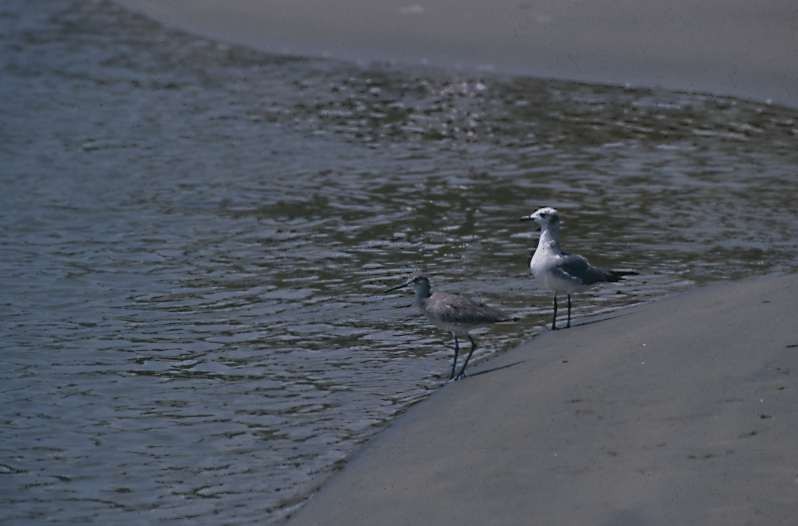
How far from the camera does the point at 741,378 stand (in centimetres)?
742

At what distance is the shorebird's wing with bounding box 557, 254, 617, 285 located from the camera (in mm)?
9953

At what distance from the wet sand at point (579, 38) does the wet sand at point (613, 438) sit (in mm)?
10097

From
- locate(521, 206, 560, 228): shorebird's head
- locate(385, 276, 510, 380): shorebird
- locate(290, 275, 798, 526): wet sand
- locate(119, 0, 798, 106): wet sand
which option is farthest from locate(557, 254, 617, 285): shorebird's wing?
locate(119, 0, 798, 106): wet sand

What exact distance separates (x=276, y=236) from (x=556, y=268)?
13.1 feet

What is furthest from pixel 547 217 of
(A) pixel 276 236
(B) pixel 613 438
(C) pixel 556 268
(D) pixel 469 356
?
(A) pixel 276 236

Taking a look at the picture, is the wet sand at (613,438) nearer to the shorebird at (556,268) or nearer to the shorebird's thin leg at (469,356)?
the shorebird's thin leg at (469,356)

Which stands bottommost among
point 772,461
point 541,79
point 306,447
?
point 306,447

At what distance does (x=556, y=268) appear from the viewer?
995 cm

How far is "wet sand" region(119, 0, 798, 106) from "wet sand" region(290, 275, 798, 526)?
10.1 meters

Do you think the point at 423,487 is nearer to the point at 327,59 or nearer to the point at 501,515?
the point at 501,515

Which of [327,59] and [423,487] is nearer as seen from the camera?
[423,487]

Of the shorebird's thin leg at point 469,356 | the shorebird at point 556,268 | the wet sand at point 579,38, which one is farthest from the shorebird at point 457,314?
the wet sand at point 579,38

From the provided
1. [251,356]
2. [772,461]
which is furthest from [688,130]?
[772,461]

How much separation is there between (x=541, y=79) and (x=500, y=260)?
8.29 metres
